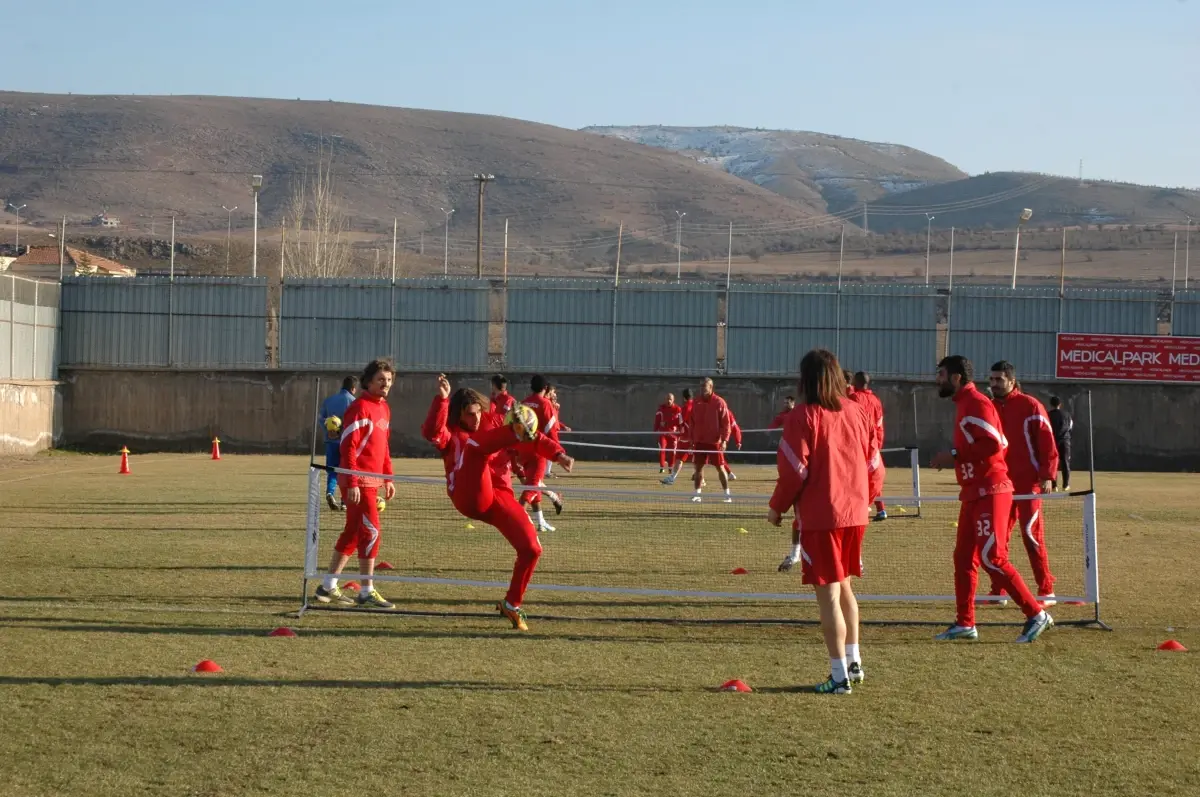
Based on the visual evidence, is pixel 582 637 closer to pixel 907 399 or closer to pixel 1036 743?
pixel 1036 743

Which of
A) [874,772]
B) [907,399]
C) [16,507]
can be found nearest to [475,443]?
[874,772]

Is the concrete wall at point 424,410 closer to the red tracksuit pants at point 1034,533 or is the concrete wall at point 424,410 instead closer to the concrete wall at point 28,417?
the concrete wall at point 28,417

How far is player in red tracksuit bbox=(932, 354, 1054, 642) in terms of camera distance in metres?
10.4

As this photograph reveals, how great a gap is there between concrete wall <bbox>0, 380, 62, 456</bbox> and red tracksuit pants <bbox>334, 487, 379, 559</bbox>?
25.5 meters

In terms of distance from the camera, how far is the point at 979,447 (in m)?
10.5

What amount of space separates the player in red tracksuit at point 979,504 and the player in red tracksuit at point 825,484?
2130 mm

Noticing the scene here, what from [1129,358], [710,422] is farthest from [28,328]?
[1129,358]

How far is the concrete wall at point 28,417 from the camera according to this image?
34.7 metres

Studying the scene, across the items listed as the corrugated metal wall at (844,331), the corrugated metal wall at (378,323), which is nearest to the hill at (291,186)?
the corrugated metal wall at (378,323)

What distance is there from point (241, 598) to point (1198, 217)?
633ft

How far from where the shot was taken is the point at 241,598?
12188mm

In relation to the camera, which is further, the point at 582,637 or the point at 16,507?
the point at 16,507

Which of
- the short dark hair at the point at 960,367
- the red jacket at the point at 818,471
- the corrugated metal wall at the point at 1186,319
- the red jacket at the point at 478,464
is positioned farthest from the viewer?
the corrugated metal wall at the point at 1186,319

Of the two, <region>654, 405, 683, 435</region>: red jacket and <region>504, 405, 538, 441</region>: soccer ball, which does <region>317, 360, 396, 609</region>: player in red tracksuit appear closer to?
<region>504, 405, 538, 441</region>: soccer ball
